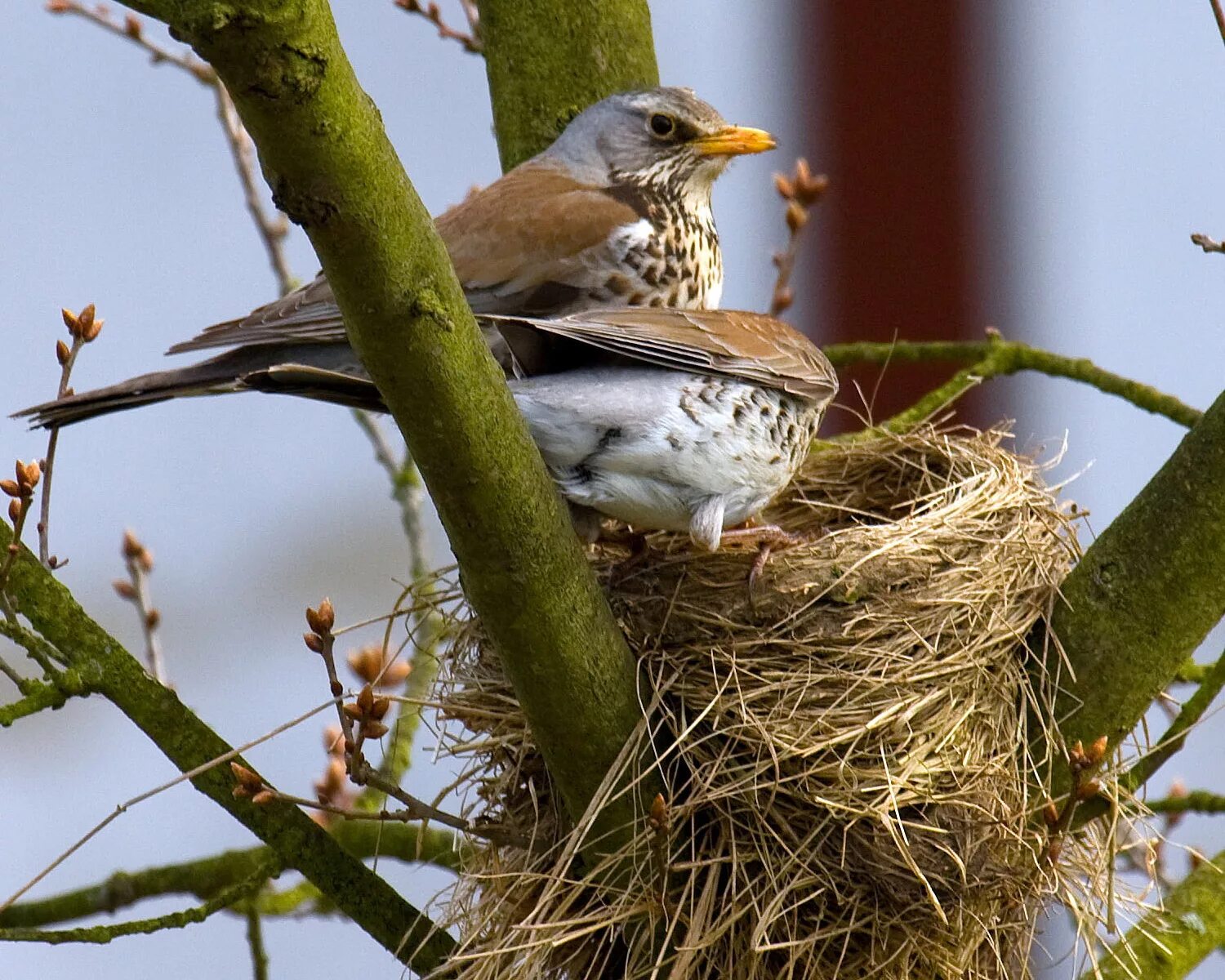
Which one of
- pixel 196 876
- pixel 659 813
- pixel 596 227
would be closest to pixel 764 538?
pixel 596 227

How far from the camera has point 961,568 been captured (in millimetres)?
2926

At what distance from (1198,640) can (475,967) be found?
133 cm

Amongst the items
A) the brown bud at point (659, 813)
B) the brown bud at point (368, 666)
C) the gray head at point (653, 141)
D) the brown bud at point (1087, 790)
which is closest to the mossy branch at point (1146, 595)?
the brown bud at point (1087, 790)

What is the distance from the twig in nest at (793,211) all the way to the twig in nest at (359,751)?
1.54 m

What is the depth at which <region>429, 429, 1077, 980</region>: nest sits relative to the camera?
258cm

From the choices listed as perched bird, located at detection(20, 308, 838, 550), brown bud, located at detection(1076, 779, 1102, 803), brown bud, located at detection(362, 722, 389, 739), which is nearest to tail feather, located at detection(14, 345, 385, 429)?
perched bird, located at detection(20, 308, 838, 550)

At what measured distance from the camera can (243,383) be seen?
7.77ft

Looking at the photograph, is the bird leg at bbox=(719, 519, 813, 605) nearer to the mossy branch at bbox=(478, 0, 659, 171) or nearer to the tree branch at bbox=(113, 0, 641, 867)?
the tree branch at bbox=(113, 0, 641, 867)

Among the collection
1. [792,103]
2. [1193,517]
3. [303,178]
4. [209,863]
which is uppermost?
[303,178]

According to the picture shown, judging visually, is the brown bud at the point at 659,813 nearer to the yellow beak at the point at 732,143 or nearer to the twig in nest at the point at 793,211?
the twig in nest at the point at 793,211

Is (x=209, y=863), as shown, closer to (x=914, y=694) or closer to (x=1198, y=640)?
(x=914, y=694)

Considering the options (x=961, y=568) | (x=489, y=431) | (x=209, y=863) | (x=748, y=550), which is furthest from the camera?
(x=209, y=863)

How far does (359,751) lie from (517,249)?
1215 mm

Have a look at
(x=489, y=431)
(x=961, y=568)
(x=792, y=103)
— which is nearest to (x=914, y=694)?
(x=961, y=568)
